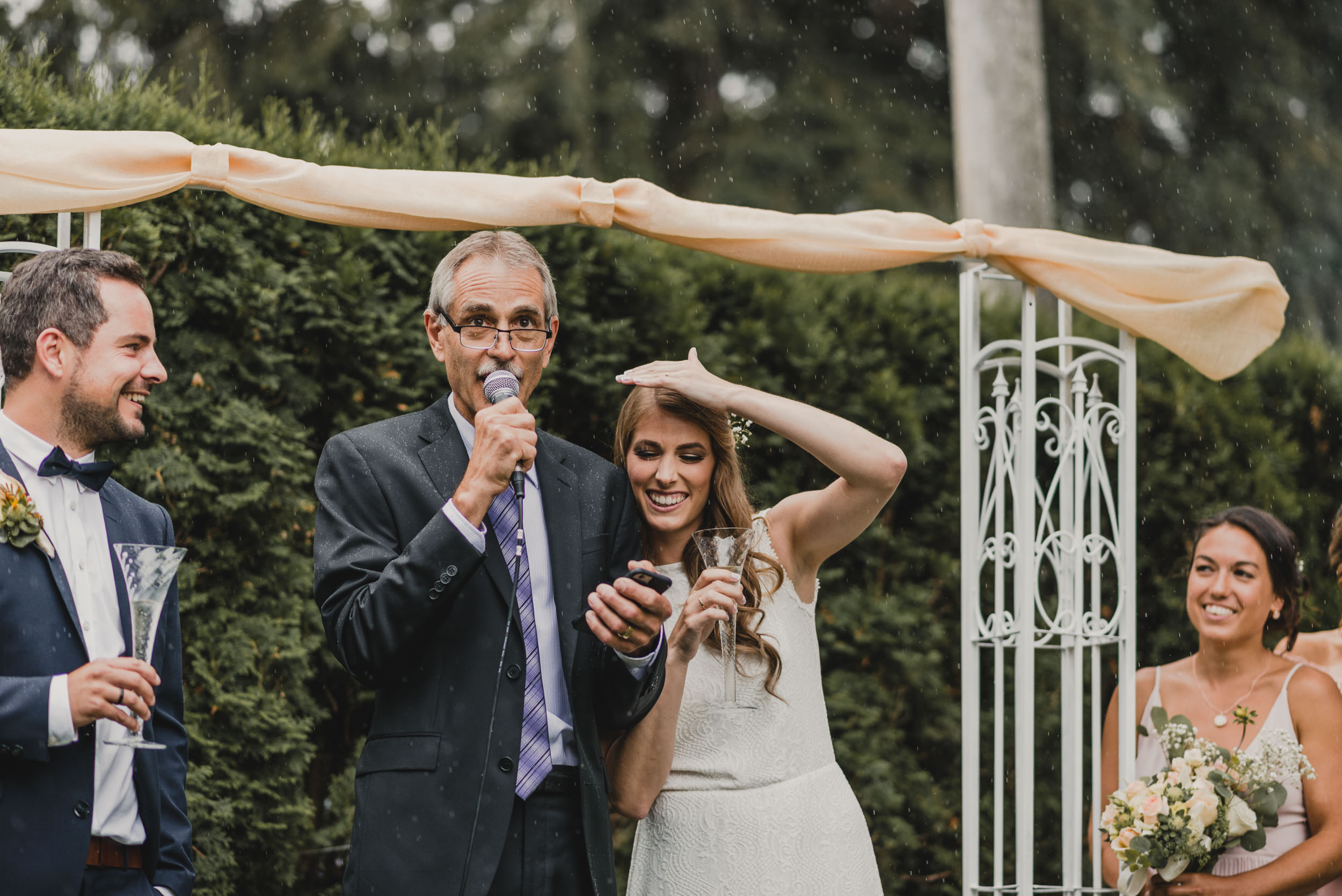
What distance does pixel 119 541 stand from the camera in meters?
3.05

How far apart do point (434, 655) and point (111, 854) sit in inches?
31.0

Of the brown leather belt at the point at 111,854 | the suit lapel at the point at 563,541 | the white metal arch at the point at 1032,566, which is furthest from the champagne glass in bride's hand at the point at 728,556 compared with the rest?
the white metal arch at the point at 1032,566

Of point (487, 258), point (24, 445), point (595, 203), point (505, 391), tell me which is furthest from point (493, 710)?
point (595, 203)

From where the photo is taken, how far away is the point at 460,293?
310 centimetres

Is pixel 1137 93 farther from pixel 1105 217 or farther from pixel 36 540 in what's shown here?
pixel 36 540

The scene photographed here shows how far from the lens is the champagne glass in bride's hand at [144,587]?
2.56 meters

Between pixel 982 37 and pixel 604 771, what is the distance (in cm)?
826

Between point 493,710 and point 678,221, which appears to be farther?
point 678,221

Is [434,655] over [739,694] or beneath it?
over

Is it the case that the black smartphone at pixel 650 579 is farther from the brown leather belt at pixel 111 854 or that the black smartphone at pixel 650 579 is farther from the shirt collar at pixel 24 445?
the shirt collar at pixel 24 445

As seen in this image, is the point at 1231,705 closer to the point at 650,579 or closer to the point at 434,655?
the point at 650,579

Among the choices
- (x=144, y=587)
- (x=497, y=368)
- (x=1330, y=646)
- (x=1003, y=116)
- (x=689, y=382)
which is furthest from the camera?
(x=1003, y=116)

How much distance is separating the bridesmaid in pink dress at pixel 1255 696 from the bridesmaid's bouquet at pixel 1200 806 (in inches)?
→ 3.5

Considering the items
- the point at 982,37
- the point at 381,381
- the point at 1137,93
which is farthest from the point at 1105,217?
the point at 381,381
